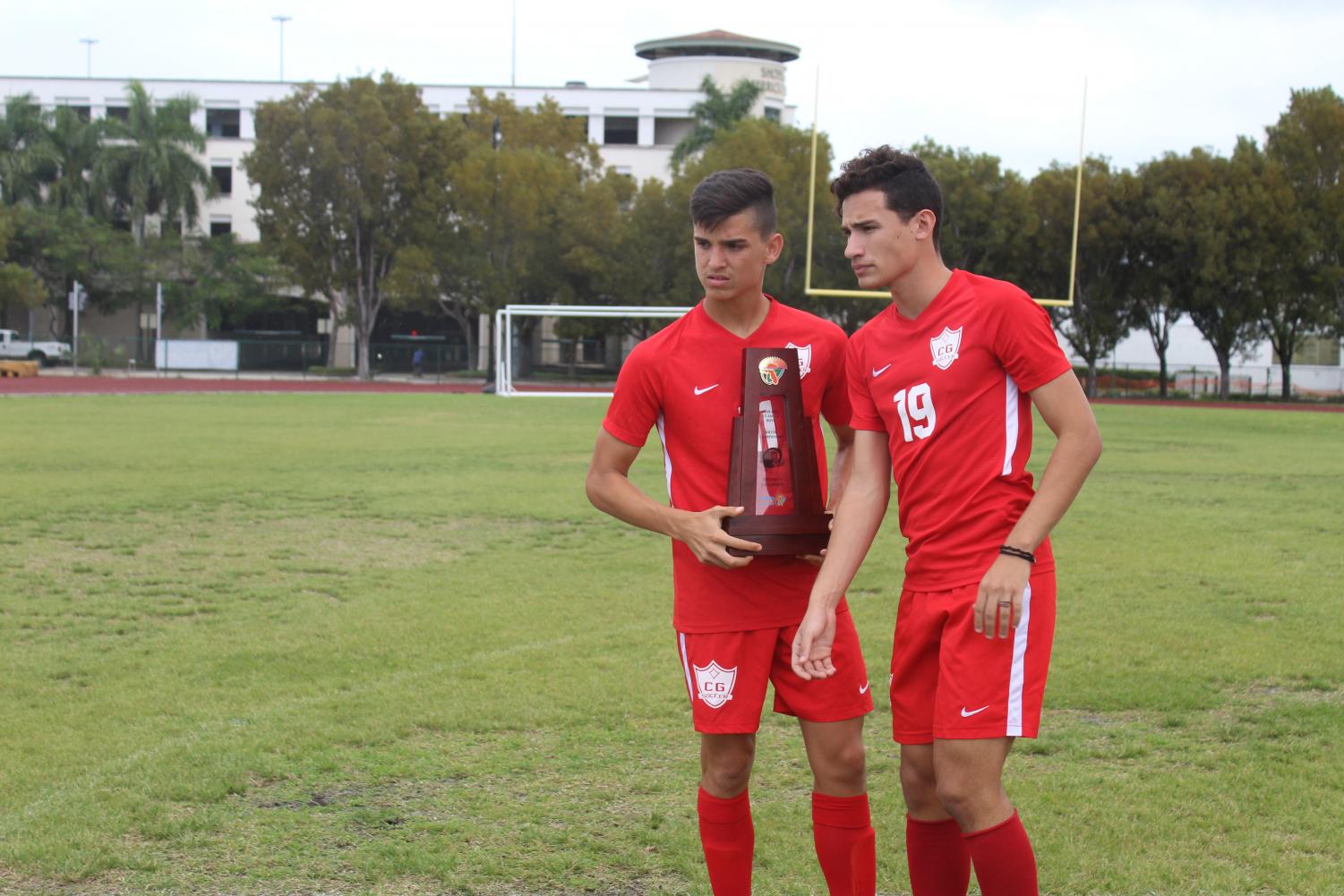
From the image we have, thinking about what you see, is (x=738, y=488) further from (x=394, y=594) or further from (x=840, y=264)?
(x=840, y=264)

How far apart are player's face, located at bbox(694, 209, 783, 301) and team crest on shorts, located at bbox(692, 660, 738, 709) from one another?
1.04m

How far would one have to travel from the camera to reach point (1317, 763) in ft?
17.5

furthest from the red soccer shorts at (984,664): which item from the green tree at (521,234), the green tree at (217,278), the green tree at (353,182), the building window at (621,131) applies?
the building window at (621,131)

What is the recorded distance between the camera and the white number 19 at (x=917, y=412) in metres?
3.35

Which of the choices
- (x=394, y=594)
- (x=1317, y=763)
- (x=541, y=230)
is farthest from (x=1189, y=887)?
(x=541, y=230)

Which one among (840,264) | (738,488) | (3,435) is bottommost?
(3,435)

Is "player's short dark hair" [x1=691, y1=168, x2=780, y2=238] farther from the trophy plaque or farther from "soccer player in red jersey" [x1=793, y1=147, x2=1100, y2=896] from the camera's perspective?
the trophy plaque

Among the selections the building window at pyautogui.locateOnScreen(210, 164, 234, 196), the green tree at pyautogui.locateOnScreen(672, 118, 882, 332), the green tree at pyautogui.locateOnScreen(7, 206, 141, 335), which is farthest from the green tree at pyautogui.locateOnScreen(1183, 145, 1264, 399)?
the building window at pyautogui.locateOnScreen(210, 164, 234, 196)

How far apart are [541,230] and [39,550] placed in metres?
41.8

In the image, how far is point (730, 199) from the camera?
11.8ft

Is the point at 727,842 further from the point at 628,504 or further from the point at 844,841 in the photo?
the point at 628,504

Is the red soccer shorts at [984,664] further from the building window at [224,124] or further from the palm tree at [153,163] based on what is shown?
the building window at [224,124]

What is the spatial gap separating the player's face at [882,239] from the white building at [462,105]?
67.0 meters

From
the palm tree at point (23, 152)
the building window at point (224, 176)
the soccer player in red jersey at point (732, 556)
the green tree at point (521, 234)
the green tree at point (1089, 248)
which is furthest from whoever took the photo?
the building window at point (224, 176)
